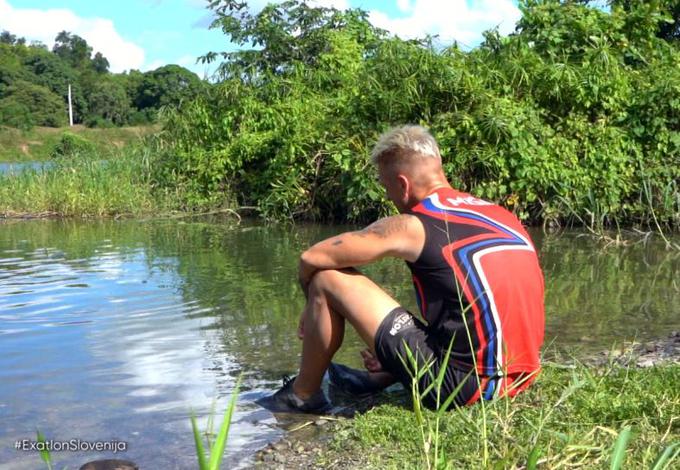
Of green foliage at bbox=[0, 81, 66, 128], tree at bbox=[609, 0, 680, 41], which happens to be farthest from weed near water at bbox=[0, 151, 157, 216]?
green foliage at bbox=[0, 81, 66, 128]

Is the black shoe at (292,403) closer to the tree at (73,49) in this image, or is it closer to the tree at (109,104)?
the tree at (109,104)

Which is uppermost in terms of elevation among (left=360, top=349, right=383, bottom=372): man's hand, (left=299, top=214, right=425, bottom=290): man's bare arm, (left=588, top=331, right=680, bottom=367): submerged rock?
(left=299, top=214, right=425, bottom=290): man's bare arm

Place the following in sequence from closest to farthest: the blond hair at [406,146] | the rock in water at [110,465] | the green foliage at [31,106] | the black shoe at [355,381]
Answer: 1. the rock in water at [110,465]
2. the blond hair at [406,146]
3. the black shoe at [355,381]
4. the green foliage at [31,106]

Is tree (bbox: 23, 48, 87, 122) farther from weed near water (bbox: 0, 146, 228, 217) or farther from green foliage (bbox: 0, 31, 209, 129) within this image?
weed near water (bbox: 0, 146, 228, 217)

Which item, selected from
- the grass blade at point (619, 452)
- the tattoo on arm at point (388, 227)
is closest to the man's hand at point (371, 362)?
the tattoo on arm at point (388, 227)

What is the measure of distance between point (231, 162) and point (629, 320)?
9797 millimetres

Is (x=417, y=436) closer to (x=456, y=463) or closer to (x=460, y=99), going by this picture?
(x=456, y=463)

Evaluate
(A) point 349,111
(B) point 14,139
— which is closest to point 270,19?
(A) point 349,111

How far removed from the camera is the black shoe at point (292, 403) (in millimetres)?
4195

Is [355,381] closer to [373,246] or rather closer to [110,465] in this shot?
[373,246]

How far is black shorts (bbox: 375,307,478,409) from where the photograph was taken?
3703 millimetres

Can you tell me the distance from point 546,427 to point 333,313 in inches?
44.5

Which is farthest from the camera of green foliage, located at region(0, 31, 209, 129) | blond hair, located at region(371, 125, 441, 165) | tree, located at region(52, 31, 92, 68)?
tree, located at region(52, 31, 92, 68)

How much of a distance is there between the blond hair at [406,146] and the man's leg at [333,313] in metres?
0.57
